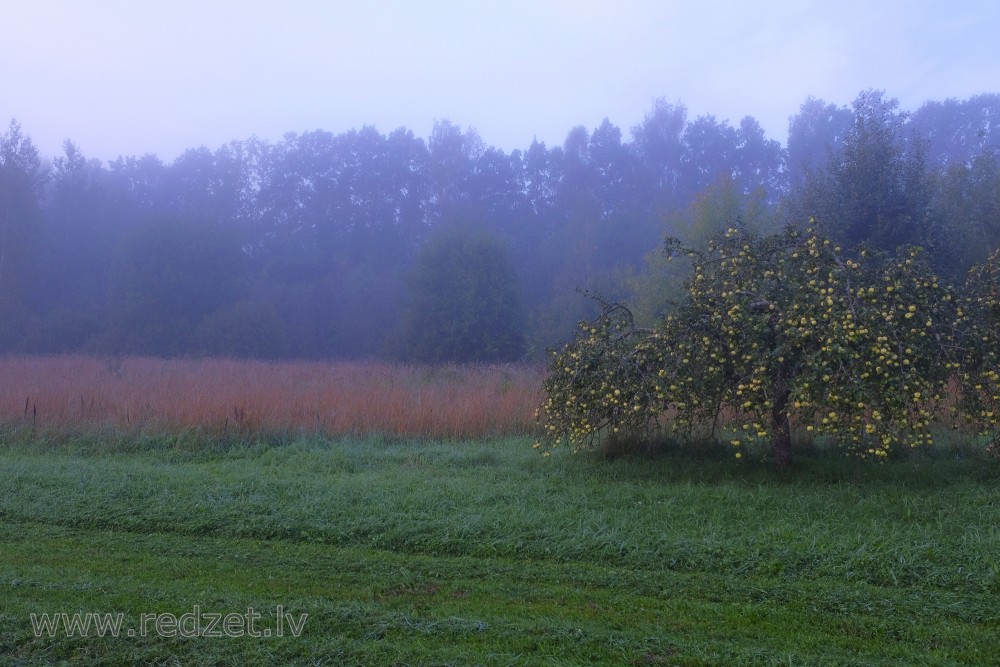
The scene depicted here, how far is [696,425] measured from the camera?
10875 millimetres

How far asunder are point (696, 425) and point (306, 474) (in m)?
5.09

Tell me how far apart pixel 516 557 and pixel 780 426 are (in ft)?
12.4

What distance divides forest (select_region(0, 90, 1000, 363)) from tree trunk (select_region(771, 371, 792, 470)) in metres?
13.8

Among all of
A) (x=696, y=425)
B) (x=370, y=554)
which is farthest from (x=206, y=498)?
(x=696, y=425)

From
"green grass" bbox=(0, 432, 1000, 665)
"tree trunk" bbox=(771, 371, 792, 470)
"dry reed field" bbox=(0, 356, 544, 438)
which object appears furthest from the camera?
"dry reed field" bbox=(0, 356, 544, 438)

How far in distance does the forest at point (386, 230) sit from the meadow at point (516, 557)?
47.6 feet

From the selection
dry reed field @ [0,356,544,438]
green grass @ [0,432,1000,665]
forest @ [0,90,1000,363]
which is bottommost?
green grass @ [0,432,1000,665]

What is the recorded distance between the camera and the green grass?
4.80 metres

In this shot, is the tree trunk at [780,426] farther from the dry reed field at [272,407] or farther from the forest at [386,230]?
the forest at [386,230]

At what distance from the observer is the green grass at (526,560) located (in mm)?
4797

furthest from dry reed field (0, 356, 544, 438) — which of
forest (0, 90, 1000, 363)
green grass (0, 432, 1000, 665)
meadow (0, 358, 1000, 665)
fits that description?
forest (0, 90, 1000, 363)

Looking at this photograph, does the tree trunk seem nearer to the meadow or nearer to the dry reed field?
the meadow

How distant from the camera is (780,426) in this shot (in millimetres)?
8977

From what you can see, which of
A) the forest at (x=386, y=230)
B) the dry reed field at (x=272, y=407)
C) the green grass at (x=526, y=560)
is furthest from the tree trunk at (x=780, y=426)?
the forest at (x=386, y=230)
